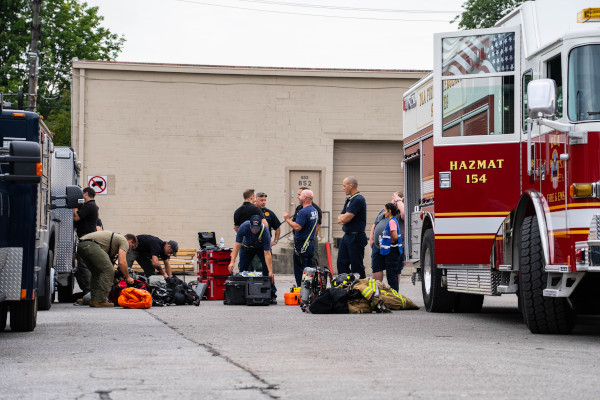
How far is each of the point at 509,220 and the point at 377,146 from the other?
62.9 ft

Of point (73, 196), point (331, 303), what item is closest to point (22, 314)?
point (331, 303)

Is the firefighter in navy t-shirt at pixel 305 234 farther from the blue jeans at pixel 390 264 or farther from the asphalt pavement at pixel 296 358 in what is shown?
the asphalt pavement at pixel 296 358

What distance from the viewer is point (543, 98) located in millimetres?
9914

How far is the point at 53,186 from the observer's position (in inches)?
669

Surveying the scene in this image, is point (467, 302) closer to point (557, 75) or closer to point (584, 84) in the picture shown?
point (557, 75)

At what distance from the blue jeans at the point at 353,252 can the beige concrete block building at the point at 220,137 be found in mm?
13923

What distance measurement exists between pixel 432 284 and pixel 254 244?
4.03 meters

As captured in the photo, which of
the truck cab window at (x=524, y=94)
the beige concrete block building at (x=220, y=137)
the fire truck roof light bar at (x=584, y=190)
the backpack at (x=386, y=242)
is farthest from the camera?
the beige concrete block building at (x=220, y=137)

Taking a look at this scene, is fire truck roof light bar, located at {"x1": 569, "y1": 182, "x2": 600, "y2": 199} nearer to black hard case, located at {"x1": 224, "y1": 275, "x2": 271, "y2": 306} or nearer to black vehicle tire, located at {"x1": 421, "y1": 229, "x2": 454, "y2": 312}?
black vehicle tire, located at {"x1": 421, "y1": 229, "x2": 454, "y2": 312}

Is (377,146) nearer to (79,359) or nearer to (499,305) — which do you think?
(499,305)

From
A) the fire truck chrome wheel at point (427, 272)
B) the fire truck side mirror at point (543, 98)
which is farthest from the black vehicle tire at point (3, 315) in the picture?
the fire truck side mirror at point (543, 98)

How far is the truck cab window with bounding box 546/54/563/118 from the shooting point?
34.1 feet

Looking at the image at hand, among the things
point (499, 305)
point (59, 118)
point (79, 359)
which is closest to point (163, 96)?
point (499, 305)

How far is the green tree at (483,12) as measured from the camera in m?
53.1
